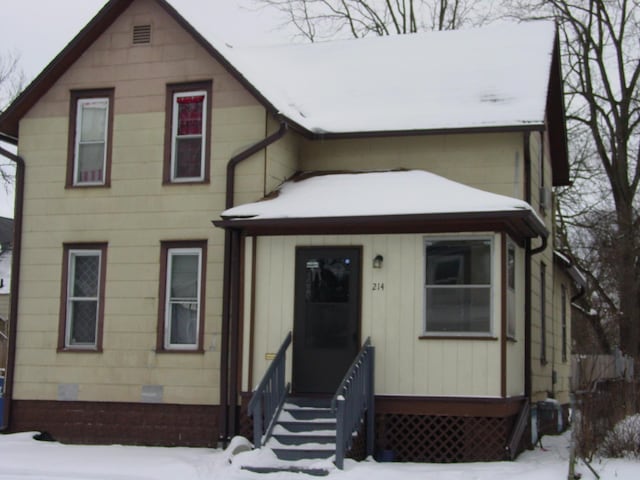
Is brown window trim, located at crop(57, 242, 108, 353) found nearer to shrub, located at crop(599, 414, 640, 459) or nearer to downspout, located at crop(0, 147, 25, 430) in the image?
downspout, located at crop(0, 147, 25, 430)

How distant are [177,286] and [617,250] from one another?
65.9 ft

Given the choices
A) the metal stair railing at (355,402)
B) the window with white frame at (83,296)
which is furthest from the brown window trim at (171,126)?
the metal stair railing at (355,402)

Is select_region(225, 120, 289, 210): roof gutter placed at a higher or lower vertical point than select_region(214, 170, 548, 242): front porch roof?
higher

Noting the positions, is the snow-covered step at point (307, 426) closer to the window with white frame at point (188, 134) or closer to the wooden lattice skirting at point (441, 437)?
the wooden lattice skirting at point (441, 437)

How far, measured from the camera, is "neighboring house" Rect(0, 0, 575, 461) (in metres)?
14.5

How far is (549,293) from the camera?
20.2m

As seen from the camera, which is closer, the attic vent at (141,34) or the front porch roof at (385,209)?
the front porch roof at (385,209)

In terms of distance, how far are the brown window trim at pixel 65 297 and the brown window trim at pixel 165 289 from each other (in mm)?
1071

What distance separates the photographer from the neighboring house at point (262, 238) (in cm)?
1446

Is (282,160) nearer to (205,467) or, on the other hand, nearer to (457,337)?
(457,337)

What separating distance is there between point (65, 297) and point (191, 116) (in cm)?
378

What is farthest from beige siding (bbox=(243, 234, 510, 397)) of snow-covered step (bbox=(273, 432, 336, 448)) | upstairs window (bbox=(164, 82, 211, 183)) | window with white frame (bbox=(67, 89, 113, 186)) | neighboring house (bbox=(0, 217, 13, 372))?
neighboring house (bbox=(0, 217, 13, 372))

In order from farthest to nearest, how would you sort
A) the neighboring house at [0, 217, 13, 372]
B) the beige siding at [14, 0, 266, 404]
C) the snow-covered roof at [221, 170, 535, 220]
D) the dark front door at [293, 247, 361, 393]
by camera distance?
the neighboring house at [0, 217, 13, 372] → the beige siding at [14, 0, 266, 404] → the dark front door at [293, 247, 361, 393] → the snow-covered roof at [221, 170, 535, 220]

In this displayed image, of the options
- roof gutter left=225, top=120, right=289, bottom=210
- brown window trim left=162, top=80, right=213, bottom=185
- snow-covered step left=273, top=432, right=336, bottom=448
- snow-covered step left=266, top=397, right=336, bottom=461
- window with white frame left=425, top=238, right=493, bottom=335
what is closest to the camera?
snow-covered step left=266, top=397, right=336, bottom=461
